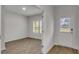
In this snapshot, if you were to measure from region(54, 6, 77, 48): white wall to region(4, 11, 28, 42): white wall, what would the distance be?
98.1 inches

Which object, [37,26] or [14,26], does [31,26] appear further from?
[14,26]

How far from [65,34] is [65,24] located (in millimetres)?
445

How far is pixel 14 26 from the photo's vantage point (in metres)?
4.84

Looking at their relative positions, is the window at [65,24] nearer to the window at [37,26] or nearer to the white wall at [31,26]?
the window at [37,26]

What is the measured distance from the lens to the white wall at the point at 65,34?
3.28m

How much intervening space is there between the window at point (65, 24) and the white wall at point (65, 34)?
0.14 m

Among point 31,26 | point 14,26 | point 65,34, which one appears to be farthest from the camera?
point 31,26

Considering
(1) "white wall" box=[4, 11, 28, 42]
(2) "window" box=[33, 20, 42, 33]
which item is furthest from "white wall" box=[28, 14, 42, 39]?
(1) "white wall" box=[4, 11, 28, 42]

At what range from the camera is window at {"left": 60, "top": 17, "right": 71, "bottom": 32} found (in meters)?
3.48

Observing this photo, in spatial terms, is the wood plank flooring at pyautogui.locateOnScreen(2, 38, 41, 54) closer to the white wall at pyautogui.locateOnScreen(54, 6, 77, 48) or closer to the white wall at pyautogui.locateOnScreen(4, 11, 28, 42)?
the white wall at pyautogui.locateOnScreen(4, 11, 28, 42)

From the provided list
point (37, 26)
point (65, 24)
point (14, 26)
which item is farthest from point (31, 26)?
point (65, 24)
